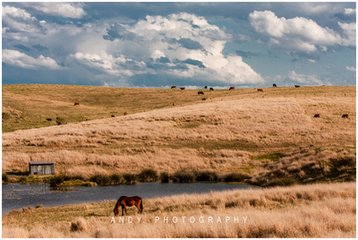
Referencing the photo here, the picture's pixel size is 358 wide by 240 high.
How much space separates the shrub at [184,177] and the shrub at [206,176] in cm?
63

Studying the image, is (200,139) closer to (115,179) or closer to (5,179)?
(115,179)

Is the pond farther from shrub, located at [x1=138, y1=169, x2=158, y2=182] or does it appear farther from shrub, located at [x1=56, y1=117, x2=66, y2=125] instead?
shrub, located at [x1=56, y1=117, x2=66, y2=125]

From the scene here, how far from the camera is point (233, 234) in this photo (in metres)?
17.0

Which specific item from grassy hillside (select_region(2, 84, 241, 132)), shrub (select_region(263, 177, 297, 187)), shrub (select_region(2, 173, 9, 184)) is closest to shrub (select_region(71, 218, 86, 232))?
shrub (select_region(263, 177, 297, 187))

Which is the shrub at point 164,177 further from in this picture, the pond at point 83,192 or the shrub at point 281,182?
the shrub at point 281,182

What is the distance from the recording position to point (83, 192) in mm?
37906

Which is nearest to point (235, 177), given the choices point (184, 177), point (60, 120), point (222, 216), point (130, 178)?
point (184, 177)

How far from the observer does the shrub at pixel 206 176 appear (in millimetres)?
44672

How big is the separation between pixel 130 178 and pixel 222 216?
24.6 meters

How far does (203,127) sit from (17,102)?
50.6 m

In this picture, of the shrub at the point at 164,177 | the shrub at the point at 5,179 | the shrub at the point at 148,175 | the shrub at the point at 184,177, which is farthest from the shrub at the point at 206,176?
the shrub at the point at 5,179

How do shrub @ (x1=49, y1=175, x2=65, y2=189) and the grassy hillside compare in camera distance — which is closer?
shrub @ (x1=49, y1=175, x2=65, y2=189)

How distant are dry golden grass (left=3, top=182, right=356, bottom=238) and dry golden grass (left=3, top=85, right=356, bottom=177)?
17317 mm

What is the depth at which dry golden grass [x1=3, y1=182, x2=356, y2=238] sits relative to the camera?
1727cm
